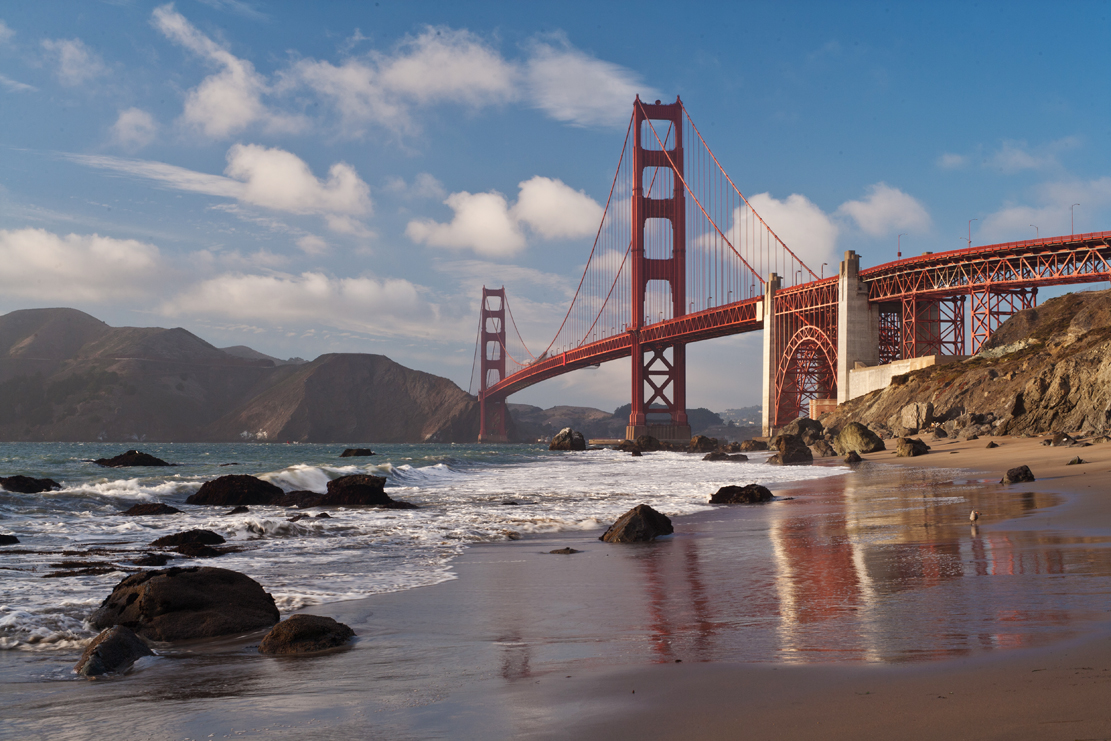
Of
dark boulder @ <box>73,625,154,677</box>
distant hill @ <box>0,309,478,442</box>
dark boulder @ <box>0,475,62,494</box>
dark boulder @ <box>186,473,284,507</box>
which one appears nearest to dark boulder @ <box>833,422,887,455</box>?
dark boulder @ <box>186,473,284,507</box>

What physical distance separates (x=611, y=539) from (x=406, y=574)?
9.74ft

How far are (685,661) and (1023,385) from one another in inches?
1399

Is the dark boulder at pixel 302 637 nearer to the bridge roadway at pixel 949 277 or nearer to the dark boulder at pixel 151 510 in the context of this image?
the dark boulder at pixel 151 510

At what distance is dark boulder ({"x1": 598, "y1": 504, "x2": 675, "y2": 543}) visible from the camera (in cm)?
933

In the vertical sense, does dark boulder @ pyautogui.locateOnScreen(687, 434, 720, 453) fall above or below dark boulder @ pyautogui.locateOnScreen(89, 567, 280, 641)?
below

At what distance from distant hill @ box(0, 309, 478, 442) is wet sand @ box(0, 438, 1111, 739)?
128 metres

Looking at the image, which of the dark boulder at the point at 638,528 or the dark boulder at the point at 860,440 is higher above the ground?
the dark boulder at the point at 860,440

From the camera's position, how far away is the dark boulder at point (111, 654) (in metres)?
4.08

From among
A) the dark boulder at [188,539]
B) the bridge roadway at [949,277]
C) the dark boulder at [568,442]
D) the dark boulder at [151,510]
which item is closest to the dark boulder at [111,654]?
the dark boulder at [188,539]

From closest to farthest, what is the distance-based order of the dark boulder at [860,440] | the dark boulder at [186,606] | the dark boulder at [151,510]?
1. the dark boulder at [186,606]
2. the dark boulder at [151,510]
3. the dark boulder at [860,440]

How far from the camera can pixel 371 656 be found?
13.9ft

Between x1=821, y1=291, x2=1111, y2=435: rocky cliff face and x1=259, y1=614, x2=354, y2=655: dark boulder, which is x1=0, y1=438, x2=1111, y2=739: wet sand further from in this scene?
x1=821, y1=291, x2=1111, y2=435: rocky cliff face

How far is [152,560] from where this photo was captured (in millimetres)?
8031

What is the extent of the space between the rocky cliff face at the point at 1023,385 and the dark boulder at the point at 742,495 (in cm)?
1496
